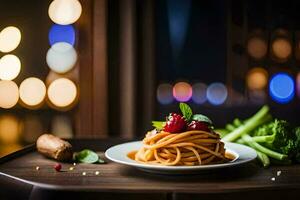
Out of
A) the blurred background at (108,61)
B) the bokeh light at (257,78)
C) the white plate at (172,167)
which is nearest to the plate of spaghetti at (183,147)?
the white plate at (172,167)

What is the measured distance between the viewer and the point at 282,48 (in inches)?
120

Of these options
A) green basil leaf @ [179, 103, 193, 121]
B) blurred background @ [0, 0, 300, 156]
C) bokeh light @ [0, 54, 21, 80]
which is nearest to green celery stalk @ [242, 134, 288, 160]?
green basil leaf @ [179, 103, 193, 121]

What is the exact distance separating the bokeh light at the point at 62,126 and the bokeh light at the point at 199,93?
86 cm

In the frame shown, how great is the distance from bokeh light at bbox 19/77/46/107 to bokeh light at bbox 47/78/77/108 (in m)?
0.05

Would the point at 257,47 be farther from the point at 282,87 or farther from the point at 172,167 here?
the point at 172,167

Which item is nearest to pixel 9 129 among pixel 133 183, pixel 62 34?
pixel 62 34

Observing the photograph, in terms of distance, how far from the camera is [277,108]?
117 inches

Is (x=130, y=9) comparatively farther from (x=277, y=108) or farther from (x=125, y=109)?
(x=277, y=108)

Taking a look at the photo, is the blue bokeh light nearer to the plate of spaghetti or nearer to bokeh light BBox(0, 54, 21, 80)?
bokeh light BBox(0, 54, 21, 80)

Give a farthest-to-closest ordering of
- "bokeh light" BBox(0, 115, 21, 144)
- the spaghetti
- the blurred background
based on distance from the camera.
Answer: "bokeh light" BBox(0, 115, 21, 144) < the blurred background < the spaghetti

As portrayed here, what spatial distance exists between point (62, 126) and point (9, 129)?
1.05 feet

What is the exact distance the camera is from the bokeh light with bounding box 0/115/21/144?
264 centimetres

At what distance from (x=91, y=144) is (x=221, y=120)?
1435 mm

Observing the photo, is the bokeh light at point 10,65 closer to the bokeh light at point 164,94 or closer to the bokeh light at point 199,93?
the bokeh light at point 164,94
